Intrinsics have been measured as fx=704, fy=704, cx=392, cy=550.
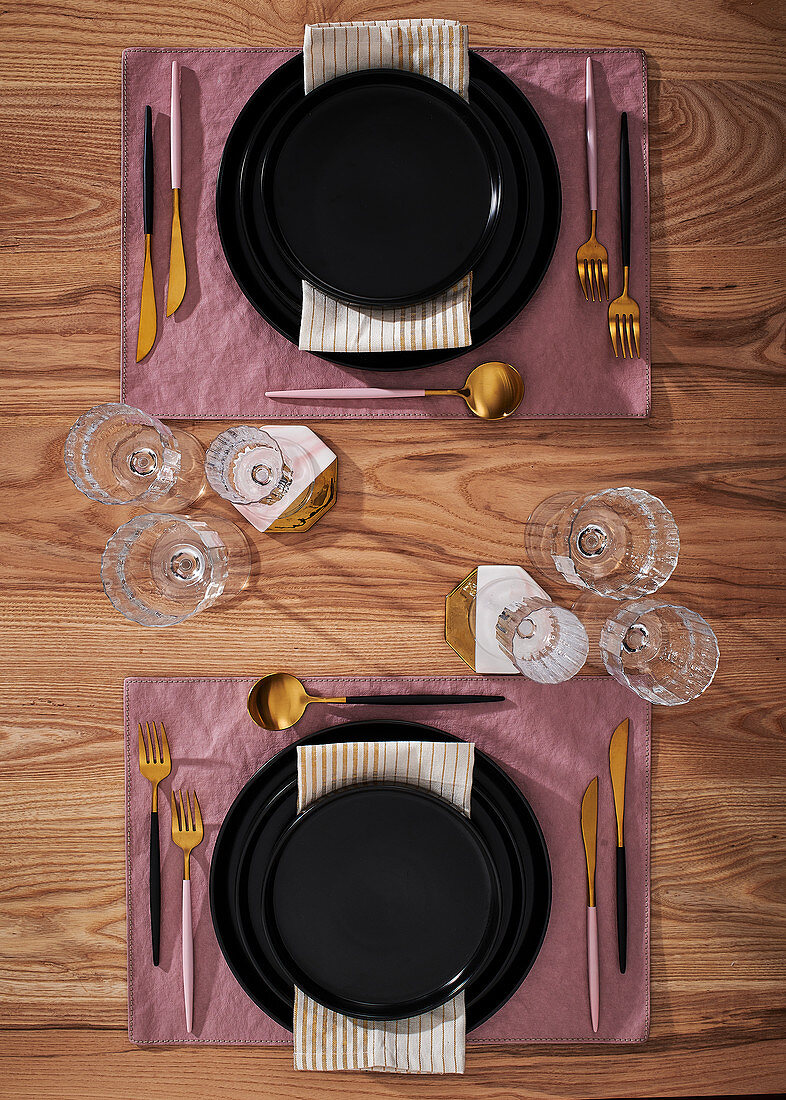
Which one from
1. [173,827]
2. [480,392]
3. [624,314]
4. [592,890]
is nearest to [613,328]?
[624,314]

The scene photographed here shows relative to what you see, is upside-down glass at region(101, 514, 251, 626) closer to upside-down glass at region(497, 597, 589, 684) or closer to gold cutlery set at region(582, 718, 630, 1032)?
upside-down glass at region(497, 597, 589, 684)

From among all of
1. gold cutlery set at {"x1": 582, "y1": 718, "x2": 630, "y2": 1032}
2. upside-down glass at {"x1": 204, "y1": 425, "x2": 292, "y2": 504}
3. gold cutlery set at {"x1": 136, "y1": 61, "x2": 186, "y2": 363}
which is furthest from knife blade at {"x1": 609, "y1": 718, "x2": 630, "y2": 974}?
gold cutlery set at {"x1": 136, "y1": 61, "x2": 186, "y2": 363}

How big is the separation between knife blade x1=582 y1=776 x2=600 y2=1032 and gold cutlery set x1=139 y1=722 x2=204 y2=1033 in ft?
1.50

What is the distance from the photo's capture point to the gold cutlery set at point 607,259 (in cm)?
83

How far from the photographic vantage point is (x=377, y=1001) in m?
0.79

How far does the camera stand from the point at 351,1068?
778 millimetres

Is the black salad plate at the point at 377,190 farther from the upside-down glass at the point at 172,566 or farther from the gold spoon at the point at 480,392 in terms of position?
the upside-down glass at the point at 172,566

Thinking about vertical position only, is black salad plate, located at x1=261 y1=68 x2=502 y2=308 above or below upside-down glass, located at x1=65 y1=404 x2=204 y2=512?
above

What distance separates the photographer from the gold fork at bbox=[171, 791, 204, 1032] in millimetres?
827

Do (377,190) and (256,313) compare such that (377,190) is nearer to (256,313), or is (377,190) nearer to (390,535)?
(256,313)

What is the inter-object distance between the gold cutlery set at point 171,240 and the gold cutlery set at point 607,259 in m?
0.48

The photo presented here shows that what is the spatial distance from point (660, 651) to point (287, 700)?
0.44 m

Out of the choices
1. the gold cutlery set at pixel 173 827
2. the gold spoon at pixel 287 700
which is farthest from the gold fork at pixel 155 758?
the gold spoon at pixel 287 700

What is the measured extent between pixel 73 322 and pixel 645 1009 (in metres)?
1.08
